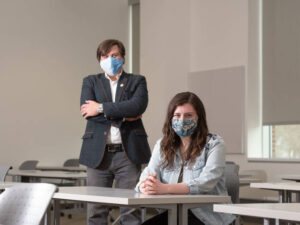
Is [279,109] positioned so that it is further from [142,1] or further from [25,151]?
[25,151]

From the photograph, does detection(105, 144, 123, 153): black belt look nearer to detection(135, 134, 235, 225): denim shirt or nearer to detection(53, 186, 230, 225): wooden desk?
detection(135, 134, 235, 225): denim shirt

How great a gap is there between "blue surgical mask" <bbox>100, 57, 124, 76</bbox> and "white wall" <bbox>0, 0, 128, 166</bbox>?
4676 mm

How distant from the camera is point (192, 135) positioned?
280 cm

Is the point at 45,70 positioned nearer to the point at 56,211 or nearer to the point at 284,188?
the point at 56,211

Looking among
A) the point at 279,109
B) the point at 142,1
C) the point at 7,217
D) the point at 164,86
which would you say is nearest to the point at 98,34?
the point at 142,1

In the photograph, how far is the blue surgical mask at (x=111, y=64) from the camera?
3.26 meters

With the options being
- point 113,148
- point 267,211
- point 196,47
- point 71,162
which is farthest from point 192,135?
point 196,47

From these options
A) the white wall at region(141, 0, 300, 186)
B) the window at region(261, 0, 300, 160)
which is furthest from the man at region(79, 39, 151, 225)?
the white wall at region(141, 0, 300, 186)

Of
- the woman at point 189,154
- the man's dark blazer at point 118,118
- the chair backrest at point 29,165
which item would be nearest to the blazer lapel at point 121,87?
the man's dark blazer at point 118,118

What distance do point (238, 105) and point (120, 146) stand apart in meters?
4.61

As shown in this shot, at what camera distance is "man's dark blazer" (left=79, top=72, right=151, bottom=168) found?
3150 mm

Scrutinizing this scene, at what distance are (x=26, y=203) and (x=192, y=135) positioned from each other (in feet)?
3.15

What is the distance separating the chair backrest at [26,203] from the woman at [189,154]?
0.56m

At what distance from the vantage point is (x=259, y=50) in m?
7.64
